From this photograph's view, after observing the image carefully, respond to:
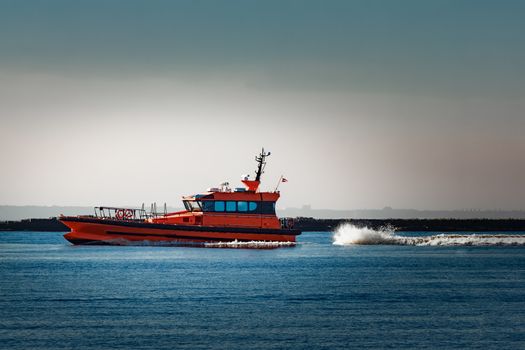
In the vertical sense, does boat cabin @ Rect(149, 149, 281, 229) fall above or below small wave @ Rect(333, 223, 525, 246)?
above

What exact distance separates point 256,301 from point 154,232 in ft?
114

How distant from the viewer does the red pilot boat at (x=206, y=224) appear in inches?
2995

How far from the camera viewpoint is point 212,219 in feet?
251

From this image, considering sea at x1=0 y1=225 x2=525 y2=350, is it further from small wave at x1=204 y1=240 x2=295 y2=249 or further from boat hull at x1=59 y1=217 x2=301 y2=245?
small wave at x1=204 y1=240 x2=295 y2=249

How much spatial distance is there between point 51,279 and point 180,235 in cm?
2281

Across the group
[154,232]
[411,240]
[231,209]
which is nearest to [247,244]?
[231,209]

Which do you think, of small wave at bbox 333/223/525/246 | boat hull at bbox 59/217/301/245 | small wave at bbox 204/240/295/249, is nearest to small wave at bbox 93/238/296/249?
small wave at bbox 204/240/295/249

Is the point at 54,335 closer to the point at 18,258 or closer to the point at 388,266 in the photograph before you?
the point at 388,266

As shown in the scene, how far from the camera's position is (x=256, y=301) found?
43094 millimetres

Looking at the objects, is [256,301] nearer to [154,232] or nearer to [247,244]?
[154,232]

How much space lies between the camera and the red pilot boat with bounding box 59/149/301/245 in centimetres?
7606

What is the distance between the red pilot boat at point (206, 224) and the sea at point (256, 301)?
1.80m

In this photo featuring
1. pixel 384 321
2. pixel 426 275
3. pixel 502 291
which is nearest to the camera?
pixel 384 321

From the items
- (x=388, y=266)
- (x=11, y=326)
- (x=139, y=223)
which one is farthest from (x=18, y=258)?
(x=11, y=326)
